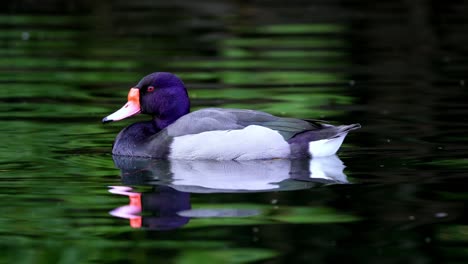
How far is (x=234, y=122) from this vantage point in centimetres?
1027

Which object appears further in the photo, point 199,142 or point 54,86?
point 54,86

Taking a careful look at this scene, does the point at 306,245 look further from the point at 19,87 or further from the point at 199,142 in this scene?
the point at 19,87

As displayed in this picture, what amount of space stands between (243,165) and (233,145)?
0.22 meters

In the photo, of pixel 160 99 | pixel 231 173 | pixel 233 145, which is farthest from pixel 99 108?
pixel 231 173

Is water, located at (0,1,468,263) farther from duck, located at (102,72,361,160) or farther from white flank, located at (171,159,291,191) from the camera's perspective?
duck, located at (102,72,361,160)

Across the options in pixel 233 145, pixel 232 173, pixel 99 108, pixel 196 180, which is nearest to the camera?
pixel 196 180

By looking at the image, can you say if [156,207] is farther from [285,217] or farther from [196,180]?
[196,180]

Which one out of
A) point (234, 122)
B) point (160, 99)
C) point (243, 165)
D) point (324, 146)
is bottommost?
point (243, 165)

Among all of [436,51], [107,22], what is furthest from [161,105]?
[107,22]

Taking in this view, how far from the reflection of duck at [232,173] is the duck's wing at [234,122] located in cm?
27

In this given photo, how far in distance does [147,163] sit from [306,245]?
3555mm

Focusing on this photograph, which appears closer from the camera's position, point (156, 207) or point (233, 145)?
point (156, 207)

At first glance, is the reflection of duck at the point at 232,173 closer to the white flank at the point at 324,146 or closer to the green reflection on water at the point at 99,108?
the white flank at the point at 324,146

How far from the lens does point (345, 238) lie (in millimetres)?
7234
